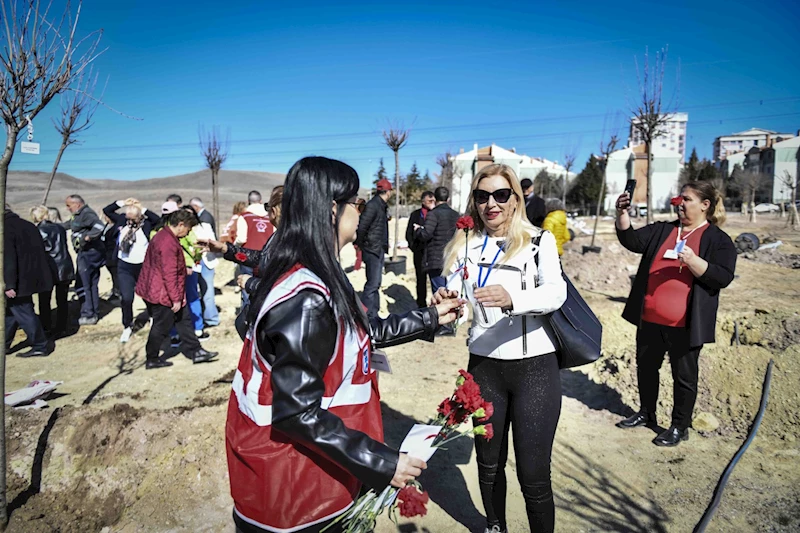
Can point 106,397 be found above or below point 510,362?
below

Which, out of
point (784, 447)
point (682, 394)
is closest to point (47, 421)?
point (682, 394)

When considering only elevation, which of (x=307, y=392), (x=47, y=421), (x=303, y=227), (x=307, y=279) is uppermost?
(x=303, y=227)

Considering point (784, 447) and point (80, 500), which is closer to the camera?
point (80, 500)

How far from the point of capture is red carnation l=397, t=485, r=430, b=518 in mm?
1532

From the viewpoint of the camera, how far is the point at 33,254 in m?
6.38

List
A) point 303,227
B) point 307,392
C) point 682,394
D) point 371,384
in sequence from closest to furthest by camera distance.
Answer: point 307,392 → point 303,227 → point 371,384 → point 682,394

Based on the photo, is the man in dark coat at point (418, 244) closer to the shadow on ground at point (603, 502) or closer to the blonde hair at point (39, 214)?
the shadow on ground at point (603, 502)

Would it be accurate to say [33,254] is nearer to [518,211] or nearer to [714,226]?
[518,211]

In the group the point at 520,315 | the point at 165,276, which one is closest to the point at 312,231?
the point at 520,315

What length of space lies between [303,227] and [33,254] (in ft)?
21.7

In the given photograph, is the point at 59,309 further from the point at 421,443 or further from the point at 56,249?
the point at 421,443

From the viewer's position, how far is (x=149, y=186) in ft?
280

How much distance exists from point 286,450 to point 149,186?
314ft

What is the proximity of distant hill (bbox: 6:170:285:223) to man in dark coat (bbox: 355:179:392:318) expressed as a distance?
46.1 metres
